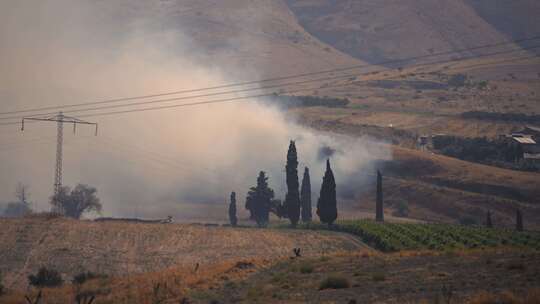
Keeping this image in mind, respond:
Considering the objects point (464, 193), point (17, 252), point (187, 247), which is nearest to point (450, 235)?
point (187, 247)

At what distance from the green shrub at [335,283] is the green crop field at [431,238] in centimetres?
2440

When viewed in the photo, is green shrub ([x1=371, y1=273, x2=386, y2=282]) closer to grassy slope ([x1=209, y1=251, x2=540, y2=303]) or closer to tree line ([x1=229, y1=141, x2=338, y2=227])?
grassy slope ([x1=209, y1=251, x2=540, y2=303])

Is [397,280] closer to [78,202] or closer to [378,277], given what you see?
[378,277]

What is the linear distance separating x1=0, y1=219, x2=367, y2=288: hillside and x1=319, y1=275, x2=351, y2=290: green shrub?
72.3 ft

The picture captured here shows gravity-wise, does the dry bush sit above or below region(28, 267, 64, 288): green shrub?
above

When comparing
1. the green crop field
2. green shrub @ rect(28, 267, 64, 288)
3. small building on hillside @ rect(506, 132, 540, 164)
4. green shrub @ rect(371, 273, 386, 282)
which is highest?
small building on hillside @ rect(506, 132, 540, 164)

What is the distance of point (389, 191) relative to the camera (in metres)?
136

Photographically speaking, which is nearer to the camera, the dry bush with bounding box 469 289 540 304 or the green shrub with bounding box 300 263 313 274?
the dry bush with bounding box 469 289 540 304

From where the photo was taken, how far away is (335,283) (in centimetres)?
3944

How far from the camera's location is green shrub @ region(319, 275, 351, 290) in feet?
129

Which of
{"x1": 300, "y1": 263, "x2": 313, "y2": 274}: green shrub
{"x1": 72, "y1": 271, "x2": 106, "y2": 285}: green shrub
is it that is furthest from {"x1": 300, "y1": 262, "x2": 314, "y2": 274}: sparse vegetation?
{"x1": 72, "y1": 271, "x2": 106, "y2": 285}: green shrub

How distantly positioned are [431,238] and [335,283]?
3669 centimetres

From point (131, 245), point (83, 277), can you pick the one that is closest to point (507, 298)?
point (83, 277)

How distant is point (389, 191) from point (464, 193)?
13722 millimetres
